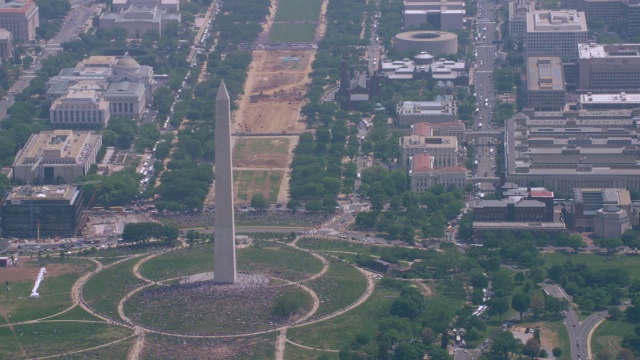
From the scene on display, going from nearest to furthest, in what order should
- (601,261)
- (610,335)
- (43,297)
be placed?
(610,335), (43,297), (601,261)

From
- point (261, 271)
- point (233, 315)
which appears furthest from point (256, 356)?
point (261, 271)

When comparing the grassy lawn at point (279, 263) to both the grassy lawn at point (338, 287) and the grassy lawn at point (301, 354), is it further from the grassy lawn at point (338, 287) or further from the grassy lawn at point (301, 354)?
the grassy lawn at point (301, 354)

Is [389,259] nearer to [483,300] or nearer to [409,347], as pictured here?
[483,300]

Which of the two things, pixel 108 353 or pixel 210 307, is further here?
pixel 210 307

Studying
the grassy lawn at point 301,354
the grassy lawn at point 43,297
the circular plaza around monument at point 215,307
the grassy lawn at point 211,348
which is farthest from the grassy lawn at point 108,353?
the grassy lawn at point 301,354

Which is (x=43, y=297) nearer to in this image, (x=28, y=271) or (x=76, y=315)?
(x=76, y=315)

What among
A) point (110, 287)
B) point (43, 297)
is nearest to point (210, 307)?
point (110, 287)

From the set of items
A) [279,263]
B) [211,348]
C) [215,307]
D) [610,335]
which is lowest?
[610,335]
